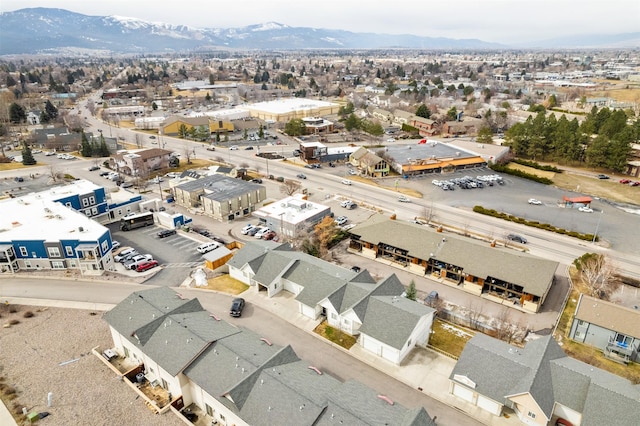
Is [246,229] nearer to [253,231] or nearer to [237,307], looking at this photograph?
[253,231]

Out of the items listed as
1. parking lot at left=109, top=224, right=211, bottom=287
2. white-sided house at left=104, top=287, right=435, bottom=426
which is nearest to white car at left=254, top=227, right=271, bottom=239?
parking lot at left=109, top=224, right=211, bottom=287

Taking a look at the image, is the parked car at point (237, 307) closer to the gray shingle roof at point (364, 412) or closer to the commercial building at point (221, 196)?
the gray shingle roof at point (364, 412)

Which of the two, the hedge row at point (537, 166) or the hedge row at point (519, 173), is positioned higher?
the hedge row at point (537, 166)

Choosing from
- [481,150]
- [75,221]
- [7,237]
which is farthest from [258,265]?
Answer: [481,150]

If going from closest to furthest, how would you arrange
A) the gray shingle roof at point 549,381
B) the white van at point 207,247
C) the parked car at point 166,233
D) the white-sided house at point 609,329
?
the gray shingle roof at point 549,381, the white-sided house at point 609,329, the white van at point 207,247, the parked car at point 166,233

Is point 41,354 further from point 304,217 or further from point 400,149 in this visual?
point 400,149

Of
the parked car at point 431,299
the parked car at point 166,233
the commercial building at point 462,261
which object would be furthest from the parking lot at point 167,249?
the parked car at point 431,299

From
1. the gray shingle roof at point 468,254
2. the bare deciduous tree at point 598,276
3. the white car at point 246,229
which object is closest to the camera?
the gray shingle roof at point 468,254
